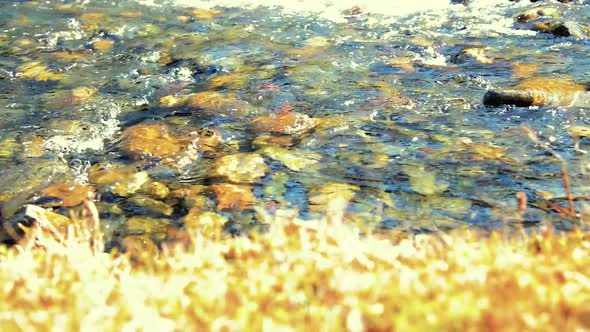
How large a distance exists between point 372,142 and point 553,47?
5.91 metres

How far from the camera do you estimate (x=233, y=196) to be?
274 inches

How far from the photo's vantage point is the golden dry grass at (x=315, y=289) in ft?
8.89

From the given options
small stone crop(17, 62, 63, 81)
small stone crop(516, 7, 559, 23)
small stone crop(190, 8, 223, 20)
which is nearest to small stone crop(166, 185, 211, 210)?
small stone crop(17, 62, 63, 81)

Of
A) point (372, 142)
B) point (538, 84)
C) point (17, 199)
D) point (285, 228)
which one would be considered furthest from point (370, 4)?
point (285, 228)

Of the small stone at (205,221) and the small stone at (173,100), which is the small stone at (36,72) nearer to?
the small stone at (173,100)

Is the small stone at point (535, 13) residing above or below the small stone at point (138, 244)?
above

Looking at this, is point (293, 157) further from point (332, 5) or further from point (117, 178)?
point (332, 5)

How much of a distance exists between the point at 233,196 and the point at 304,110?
3.02 meters

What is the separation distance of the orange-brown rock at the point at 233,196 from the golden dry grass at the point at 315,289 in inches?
112

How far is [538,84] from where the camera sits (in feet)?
32.3

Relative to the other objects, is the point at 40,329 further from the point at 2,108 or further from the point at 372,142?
the point at 2,108

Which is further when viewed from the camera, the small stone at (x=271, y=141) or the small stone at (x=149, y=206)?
the small stone at (x=271, y=141)

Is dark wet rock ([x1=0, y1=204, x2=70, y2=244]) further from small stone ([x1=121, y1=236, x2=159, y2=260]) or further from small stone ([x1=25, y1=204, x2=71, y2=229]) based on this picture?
small stone ([x1=121, y1=236, x2=159, y2=260])

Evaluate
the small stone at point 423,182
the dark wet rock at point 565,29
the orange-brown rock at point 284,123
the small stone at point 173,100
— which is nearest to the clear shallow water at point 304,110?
the small stone at point 423,182
